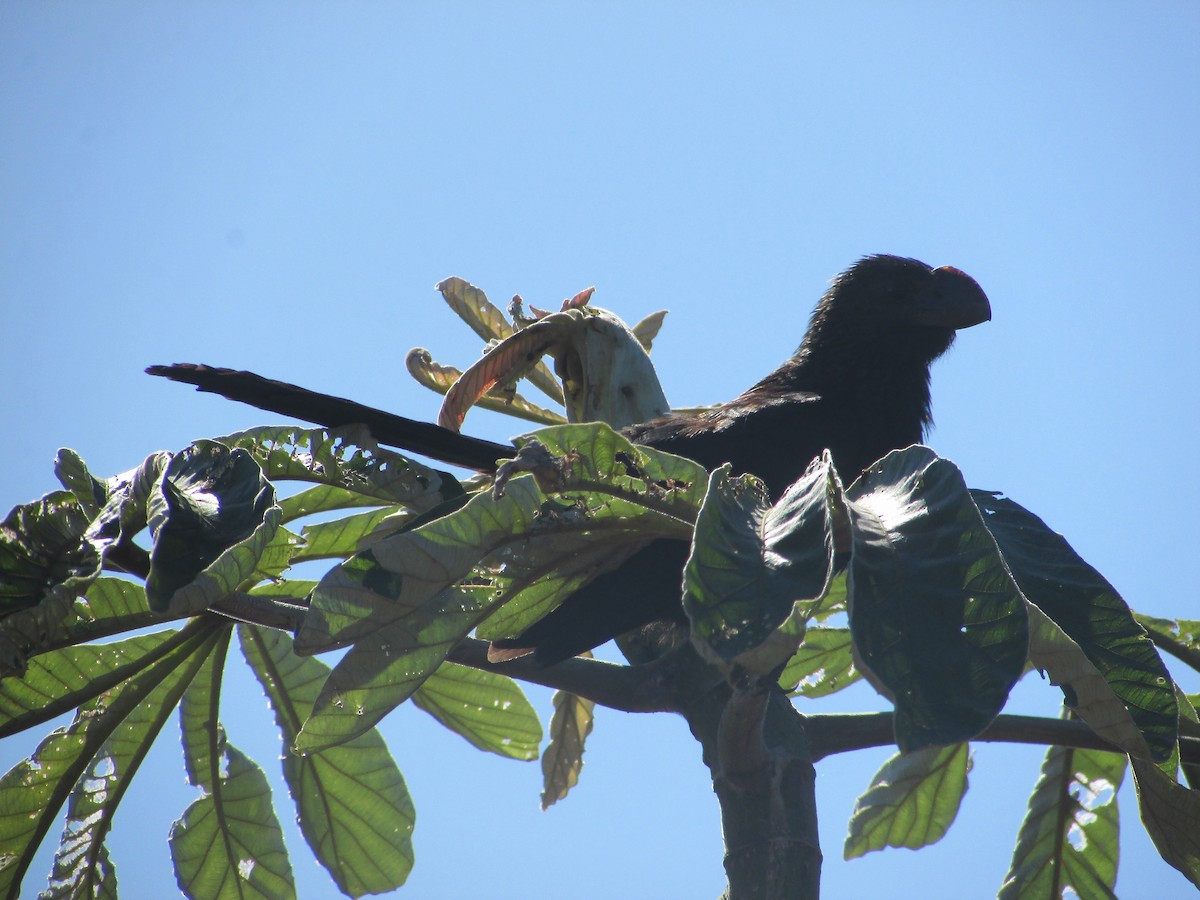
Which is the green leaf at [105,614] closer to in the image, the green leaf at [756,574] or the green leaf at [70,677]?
the green leaf at [70,677]

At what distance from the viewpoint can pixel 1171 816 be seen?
1.76m

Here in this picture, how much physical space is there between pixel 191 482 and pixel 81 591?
Result: 0.70 ft

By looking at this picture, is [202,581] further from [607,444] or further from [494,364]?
[494,364]

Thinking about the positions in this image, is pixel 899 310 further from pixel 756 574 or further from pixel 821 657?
pixel 756 574

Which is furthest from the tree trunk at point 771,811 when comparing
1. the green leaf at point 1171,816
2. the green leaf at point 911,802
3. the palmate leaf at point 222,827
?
the palmate leaf at point 222,827

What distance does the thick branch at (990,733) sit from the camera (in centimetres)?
197

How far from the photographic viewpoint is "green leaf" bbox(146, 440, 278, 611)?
1.33 meters

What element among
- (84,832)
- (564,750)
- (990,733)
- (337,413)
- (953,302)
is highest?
(953,302)

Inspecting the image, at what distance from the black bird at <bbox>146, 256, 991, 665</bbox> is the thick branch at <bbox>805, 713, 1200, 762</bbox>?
1.46ft

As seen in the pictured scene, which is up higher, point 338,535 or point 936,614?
point 338,535

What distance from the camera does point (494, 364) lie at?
2.72 meters

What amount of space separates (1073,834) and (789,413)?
1289 mm

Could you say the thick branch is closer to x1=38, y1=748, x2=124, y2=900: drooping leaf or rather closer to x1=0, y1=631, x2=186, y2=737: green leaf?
x1=0, y1=631, x2=186, y2=737: green leaf

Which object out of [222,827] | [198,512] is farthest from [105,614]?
[222,827]
